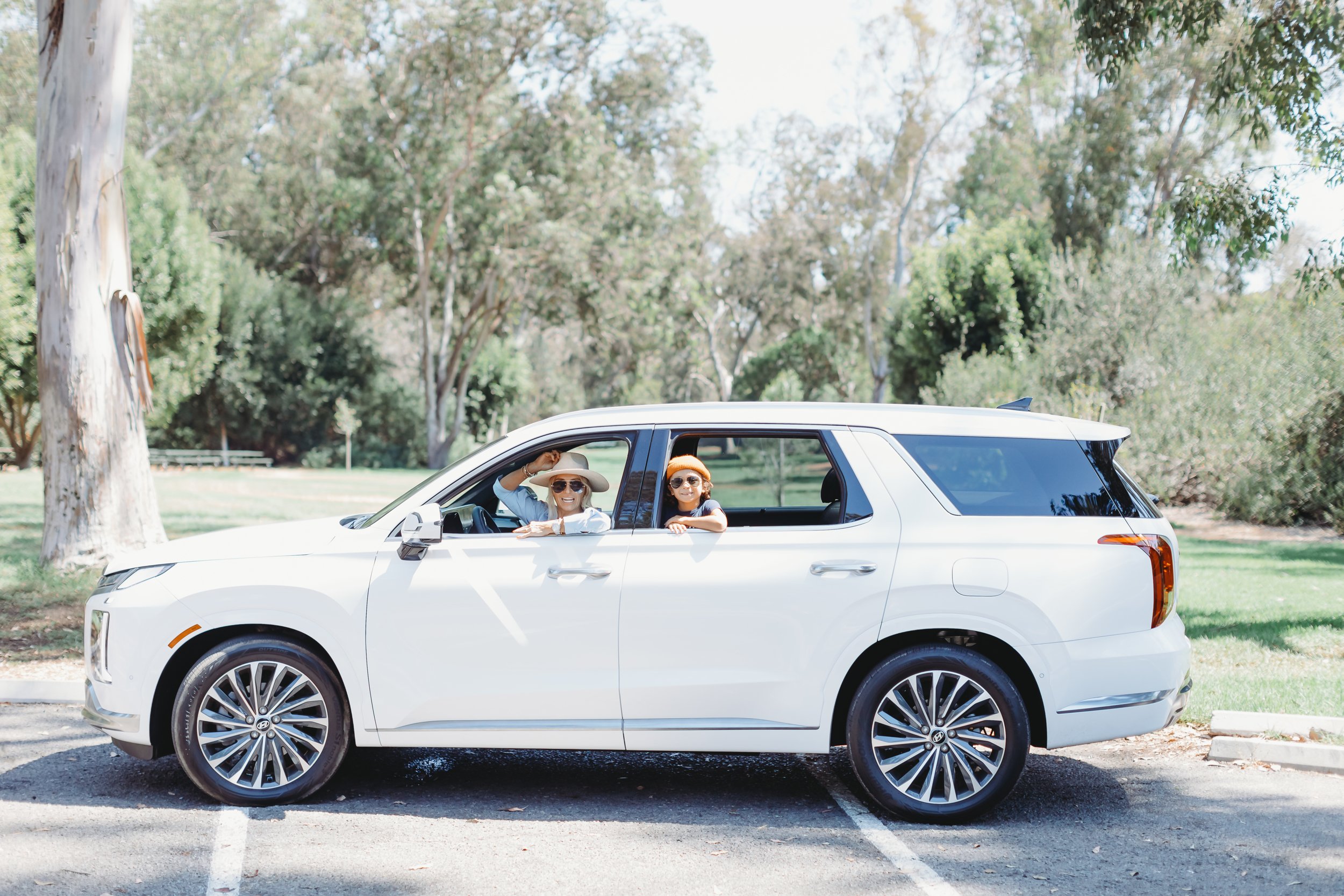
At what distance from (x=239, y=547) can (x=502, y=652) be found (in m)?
1.36

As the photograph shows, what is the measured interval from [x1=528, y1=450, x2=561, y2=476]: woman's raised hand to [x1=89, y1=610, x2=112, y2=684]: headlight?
6.83ft

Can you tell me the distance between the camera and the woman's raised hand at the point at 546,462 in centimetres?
609

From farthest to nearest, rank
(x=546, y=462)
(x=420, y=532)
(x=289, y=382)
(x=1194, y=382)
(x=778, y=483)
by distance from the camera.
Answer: (x=289, y=382)
(x=1194, y=382)
(x=778, y=483)
(x=546, y=462)
(x=420, y=532)

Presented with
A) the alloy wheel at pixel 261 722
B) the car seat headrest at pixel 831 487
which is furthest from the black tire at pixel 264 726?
the car seat headrest at pixel 831 487

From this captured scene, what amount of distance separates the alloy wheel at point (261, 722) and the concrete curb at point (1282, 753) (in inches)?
186

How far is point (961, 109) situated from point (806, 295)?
1203 cm

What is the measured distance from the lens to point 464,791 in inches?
239

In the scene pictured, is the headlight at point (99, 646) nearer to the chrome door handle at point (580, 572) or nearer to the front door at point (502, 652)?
the front door at point (502, 652)

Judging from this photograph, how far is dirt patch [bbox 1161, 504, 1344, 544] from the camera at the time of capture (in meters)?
19.7

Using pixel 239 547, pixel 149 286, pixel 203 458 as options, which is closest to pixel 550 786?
pixel 239 547

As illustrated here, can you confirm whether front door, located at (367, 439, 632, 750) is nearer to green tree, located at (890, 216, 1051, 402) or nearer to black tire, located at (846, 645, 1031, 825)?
black tire, located at (846, 645, 1031, 825)

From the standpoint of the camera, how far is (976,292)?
38906 mm

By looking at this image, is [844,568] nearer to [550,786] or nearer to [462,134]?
[550,786]

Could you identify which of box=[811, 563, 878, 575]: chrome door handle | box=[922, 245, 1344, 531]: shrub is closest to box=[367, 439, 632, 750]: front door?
box=[811, 563, 878, 575]: chrome door handle
